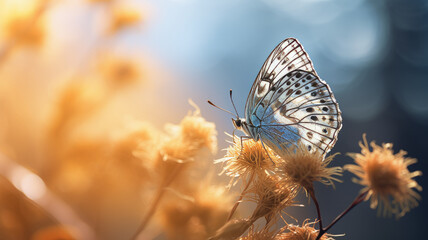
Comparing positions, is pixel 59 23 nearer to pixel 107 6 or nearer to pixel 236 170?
pixel 107 6

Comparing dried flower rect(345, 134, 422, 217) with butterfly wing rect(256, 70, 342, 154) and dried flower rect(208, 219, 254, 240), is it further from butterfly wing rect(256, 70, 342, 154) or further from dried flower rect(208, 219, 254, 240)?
butterfly wing rect(256, 70, 342, 154)

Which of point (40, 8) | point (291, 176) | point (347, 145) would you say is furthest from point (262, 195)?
point (347, 145)

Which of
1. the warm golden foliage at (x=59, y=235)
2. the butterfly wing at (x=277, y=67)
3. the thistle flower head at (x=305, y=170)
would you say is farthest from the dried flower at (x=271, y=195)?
the butterfly wing at (x=277, y=67)

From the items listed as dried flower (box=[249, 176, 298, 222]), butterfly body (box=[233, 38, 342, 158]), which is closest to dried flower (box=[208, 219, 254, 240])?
dried flower (box=[249, 176, 298, 222])

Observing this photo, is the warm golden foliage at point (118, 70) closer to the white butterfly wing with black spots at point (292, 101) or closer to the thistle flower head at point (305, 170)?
the white butterfly wing with black spots at point (292, 101)

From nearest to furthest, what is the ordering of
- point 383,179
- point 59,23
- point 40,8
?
point 383,179 < point 40,8 < point 59,23
